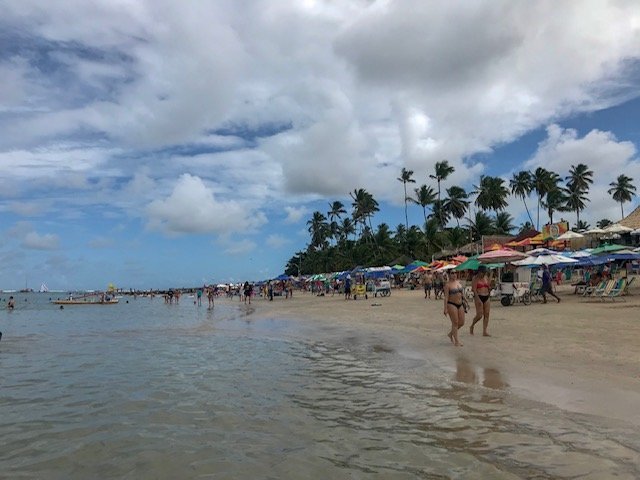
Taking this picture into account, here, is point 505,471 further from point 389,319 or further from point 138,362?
point 389,319

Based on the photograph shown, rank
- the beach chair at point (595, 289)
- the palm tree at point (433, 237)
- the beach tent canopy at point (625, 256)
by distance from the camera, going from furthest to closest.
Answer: the palm tree at point (433, 237)
the beach tent canopy at point (625, 256)
the beach chair at point (595, 289)

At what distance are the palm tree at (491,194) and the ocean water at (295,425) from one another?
5936 centimetres

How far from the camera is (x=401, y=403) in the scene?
6145 millimetres

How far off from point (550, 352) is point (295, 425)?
5971 millimetres

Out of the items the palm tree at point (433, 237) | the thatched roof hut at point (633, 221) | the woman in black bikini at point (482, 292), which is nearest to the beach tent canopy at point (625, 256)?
the thatched roof hut at point (633, 221)

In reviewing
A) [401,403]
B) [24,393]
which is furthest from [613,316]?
[24,393]

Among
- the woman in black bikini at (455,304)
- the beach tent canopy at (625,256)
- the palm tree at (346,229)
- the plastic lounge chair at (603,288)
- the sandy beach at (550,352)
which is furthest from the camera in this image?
the palm tree at (346,229)

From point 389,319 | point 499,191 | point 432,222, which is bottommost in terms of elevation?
point 389,319

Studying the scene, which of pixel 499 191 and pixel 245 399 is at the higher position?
pixel 499 191

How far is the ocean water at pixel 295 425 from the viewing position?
4.11 metres

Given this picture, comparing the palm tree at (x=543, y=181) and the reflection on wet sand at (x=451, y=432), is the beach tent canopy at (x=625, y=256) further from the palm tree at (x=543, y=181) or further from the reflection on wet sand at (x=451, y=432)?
the palm tree at (x=543, y=181)

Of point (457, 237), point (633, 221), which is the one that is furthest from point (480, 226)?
point (633, 221)

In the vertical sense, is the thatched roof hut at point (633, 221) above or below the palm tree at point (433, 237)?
below

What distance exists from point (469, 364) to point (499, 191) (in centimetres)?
6070
